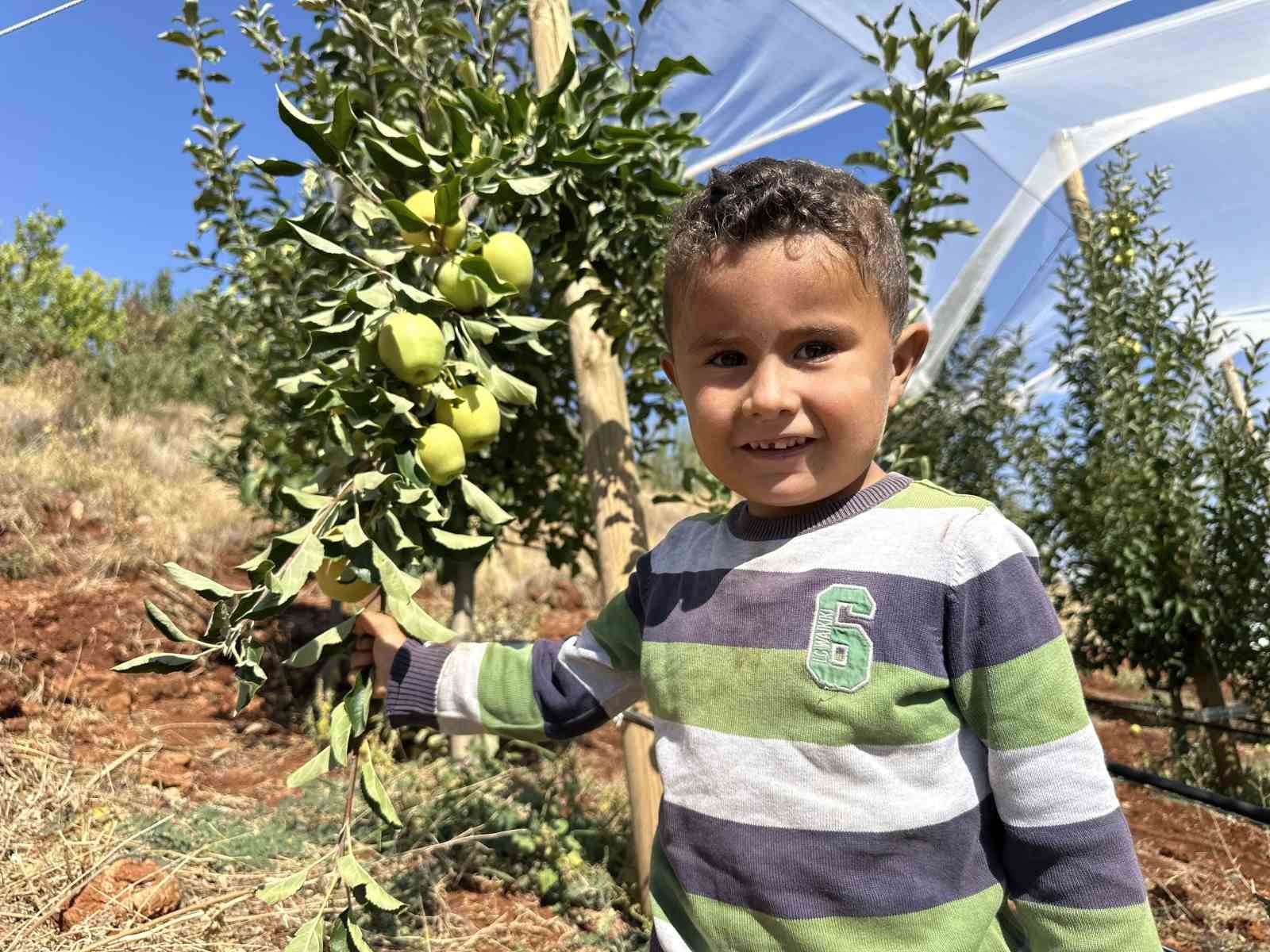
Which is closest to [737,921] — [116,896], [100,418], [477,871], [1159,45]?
[116,896]

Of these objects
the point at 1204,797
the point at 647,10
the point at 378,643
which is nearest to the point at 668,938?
the point at 378,643

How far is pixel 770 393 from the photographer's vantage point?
36.1 inches

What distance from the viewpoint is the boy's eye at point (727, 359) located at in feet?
3.21

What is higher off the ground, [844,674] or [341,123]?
[341,123]

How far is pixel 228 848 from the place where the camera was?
6.70 feet

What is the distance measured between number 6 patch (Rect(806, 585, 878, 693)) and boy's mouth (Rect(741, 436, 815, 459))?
0.16 metres

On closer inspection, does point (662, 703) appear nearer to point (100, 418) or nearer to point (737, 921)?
point (737, 921)

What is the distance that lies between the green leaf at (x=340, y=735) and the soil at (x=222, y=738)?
3.60 ft

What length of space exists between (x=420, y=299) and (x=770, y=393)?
48 centimetres

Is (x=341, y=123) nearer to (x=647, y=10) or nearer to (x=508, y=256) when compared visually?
(x=508, y=256)

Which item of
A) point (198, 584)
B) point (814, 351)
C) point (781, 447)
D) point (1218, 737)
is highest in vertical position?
point (814, 351)

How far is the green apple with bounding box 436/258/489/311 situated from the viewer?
1.23 m

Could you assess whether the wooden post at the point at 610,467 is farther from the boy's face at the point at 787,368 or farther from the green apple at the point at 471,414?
the boy's face at the point at 787,368

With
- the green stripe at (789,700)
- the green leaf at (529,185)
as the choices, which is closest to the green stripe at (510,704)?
the green stripe at (789,700)
